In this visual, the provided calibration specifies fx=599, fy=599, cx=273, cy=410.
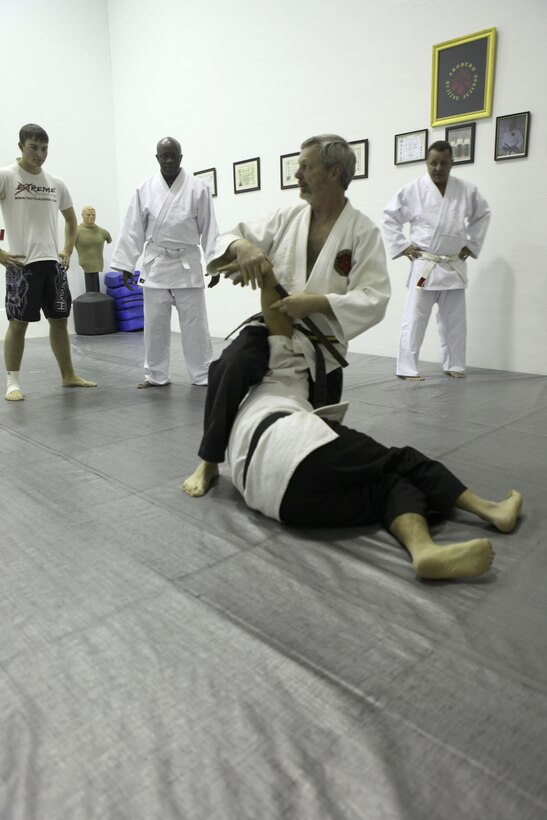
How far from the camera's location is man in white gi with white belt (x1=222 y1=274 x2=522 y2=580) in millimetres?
1643

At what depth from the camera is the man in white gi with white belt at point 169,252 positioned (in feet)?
12.1

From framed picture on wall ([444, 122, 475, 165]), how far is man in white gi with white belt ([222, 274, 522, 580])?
Result: 327cm

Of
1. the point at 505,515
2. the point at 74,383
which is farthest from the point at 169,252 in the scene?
the point at 505,515

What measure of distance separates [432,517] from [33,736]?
1.21 metres

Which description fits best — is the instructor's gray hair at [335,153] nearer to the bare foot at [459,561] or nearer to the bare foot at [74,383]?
the bare foot at [459,561]

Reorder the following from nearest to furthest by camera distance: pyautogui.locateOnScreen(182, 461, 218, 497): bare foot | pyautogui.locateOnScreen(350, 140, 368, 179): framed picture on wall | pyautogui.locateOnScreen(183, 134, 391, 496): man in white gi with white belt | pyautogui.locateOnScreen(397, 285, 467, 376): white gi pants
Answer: pyautogui.locateOnScreen(183, 134, 391, 496): man in white gi with white belt < pyautogui.locateOnScreen(182, 461, 218, 497): bare foot < pyautogui.locateOnScreen(397, 285, 467, 376): white gi pants < pyautogui.locateOnScreen(350, 140, 368, 179): framed picture on wall

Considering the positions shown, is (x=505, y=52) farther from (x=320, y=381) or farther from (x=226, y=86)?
(x=320, y=381)

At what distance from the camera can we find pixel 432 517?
5.91 ft

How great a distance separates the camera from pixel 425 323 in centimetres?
425

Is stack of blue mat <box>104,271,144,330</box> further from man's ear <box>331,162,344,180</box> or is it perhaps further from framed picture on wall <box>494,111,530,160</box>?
man's ear <box>331,162,344,180</box>

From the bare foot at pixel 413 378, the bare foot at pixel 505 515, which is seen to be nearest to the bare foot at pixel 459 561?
the bare foot at pixel 505 515

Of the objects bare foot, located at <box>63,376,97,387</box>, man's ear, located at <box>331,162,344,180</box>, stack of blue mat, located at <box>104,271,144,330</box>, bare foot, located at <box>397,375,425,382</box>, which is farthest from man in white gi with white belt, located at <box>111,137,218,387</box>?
stack of blue mat, located at <box>104,271,144,330</box>

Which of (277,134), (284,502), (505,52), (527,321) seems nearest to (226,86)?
(277,134)

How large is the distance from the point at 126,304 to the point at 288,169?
2.53 metres
